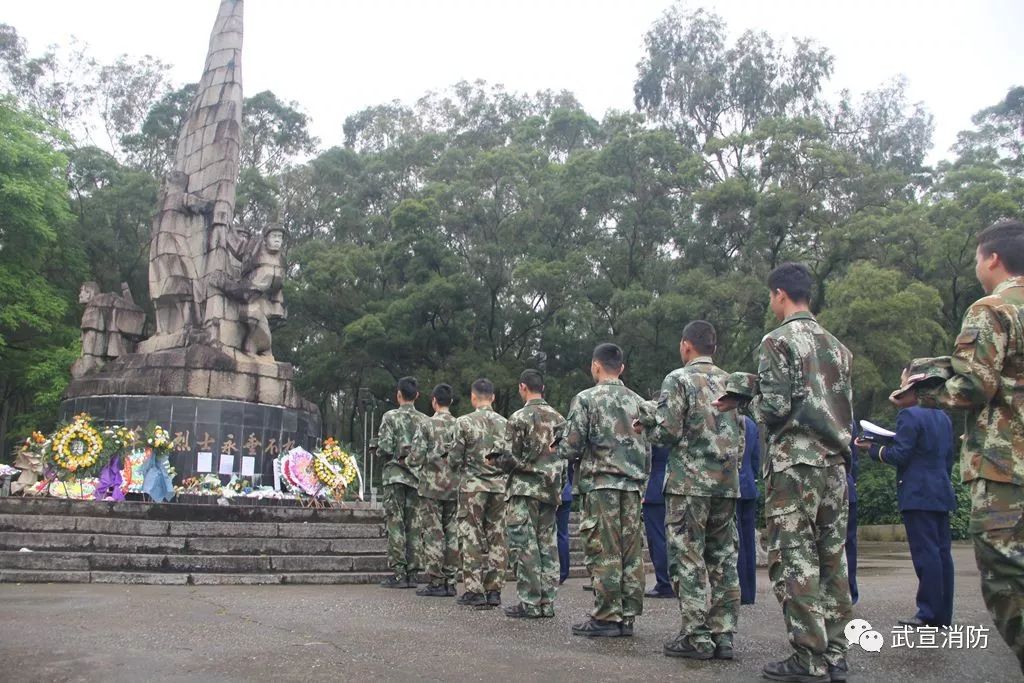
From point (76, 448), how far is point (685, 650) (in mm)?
9451

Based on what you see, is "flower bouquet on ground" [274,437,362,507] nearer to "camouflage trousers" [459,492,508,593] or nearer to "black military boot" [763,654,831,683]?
"camouflage trousers" [459,492,508,593]

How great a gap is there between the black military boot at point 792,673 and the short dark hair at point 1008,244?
1.83 metres

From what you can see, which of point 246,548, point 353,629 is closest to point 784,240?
point 246,548

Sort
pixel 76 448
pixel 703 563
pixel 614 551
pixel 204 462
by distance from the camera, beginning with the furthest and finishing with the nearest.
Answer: pixel 204 462, pixel 76 448, pixel 614 551, pixel 703 563

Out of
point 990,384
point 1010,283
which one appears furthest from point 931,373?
point 1010,283

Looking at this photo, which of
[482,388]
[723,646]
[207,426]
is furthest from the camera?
[207,426]

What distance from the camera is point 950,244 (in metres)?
23.9

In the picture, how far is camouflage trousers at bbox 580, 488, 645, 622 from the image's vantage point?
216 inches

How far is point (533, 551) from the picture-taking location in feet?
20.9

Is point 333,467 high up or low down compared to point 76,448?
down

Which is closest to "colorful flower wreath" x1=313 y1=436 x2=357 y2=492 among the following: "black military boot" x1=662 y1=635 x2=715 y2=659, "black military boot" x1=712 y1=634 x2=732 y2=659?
"black military boot" x1=662 y1=635 x2=715 y2=659

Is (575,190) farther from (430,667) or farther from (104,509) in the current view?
(430,667)

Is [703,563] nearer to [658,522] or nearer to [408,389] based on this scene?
[658,522]

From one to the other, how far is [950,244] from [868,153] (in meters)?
10.9
